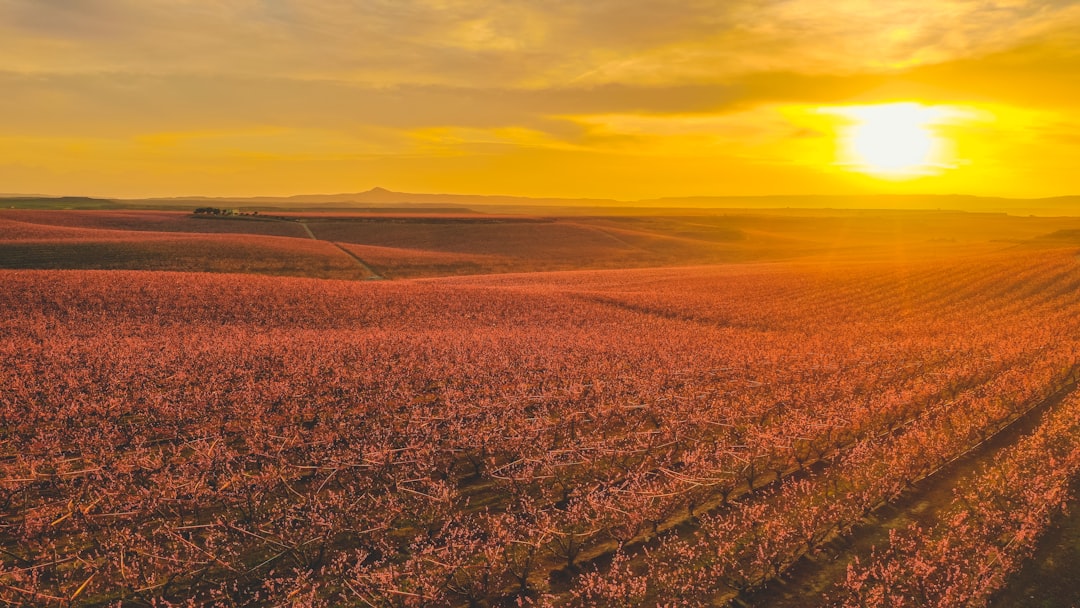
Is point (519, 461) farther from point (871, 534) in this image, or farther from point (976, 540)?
point (976, 540)

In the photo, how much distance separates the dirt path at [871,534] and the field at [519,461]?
4 cm

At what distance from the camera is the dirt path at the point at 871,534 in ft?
24.9

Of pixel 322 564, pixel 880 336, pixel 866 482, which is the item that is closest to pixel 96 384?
pixel 322 564

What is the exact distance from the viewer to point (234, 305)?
26.9 metres

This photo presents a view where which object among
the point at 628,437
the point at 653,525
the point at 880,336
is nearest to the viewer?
the point at 653,525

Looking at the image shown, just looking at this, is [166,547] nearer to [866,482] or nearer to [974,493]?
[866,482]

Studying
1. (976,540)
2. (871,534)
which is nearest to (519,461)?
(871,534)

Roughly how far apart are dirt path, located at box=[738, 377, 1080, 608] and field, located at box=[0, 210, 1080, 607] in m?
0.04

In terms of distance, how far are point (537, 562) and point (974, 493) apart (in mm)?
7431

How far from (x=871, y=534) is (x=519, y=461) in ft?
18.0

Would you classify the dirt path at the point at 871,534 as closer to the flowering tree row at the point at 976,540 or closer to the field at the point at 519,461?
the field at the point at 519,461

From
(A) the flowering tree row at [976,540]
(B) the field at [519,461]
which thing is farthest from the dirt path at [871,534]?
(A) the flowering tree row at [976,540]

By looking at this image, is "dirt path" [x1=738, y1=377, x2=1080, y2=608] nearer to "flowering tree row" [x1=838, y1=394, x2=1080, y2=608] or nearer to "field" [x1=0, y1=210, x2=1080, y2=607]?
"field" [x1=0, y1=210, x2=1080, y2=607]

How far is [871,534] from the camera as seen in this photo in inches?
353
